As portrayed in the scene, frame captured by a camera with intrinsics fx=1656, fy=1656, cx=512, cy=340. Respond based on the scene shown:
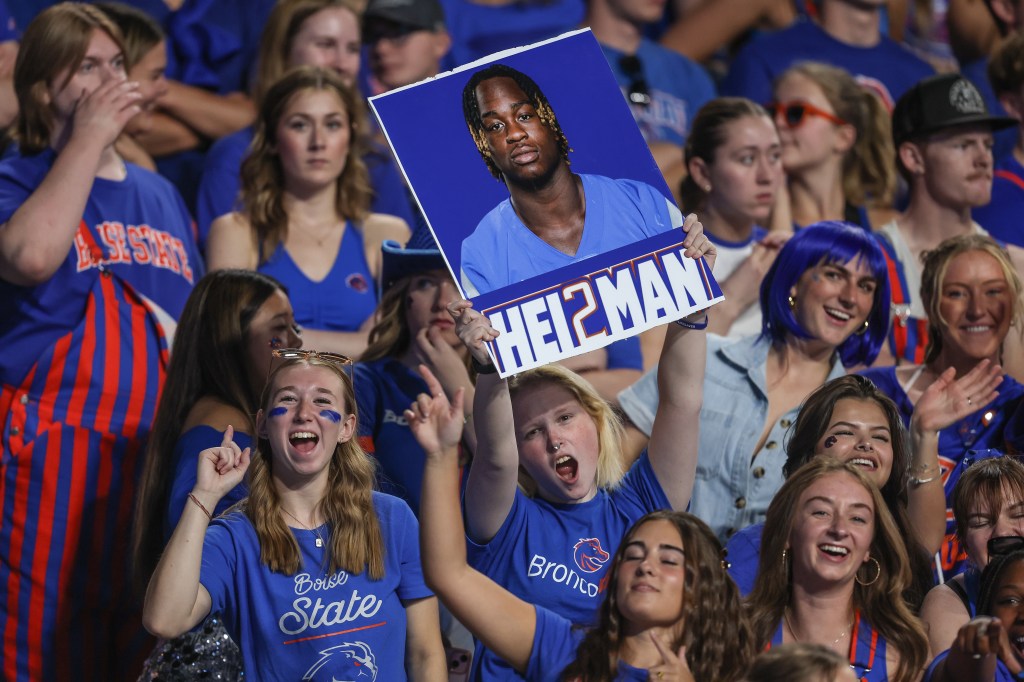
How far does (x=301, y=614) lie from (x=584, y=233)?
1.13 metres

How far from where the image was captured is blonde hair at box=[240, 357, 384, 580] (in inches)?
154

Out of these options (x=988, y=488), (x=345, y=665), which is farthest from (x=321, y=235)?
(x=988, y=488)

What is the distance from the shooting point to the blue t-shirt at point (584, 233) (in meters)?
3.92

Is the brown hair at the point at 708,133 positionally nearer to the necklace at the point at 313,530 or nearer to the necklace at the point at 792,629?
the necklace at the point at 792,629

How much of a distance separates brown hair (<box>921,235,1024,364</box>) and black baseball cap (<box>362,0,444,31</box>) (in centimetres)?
242

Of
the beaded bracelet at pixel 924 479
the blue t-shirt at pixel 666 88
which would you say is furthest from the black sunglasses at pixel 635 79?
the beaded bracelet at pixel 924 479

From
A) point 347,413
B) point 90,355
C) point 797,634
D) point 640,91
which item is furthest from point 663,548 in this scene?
point 640,91

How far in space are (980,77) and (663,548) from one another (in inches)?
180

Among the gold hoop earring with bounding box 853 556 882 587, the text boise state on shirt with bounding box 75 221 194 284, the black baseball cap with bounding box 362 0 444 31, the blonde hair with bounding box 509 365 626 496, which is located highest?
the black baseball cap with bounding box 362 0 444 31

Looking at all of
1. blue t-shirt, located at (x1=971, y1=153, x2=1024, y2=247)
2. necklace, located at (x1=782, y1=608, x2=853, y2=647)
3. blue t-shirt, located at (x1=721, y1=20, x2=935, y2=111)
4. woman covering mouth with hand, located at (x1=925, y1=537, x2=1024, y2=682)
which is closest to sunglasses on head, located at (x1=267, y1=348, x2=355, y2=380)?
necklace, located at (x1=782, y1=608, x2=853, y2=647)

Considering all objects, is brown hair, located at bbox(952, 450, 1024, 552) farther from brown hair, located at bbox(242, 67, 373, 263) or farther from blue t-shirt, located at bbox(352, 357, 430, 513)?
brown hair, located at bbox(242, 67, 373, 263)

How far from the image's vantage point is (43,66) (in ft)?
17.1

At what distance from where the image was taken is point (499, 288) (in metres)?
3.90

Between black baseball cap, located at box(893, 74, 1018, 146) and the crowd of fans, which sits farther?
black baseball cap, located at box(893, 74, 1018, 146)
